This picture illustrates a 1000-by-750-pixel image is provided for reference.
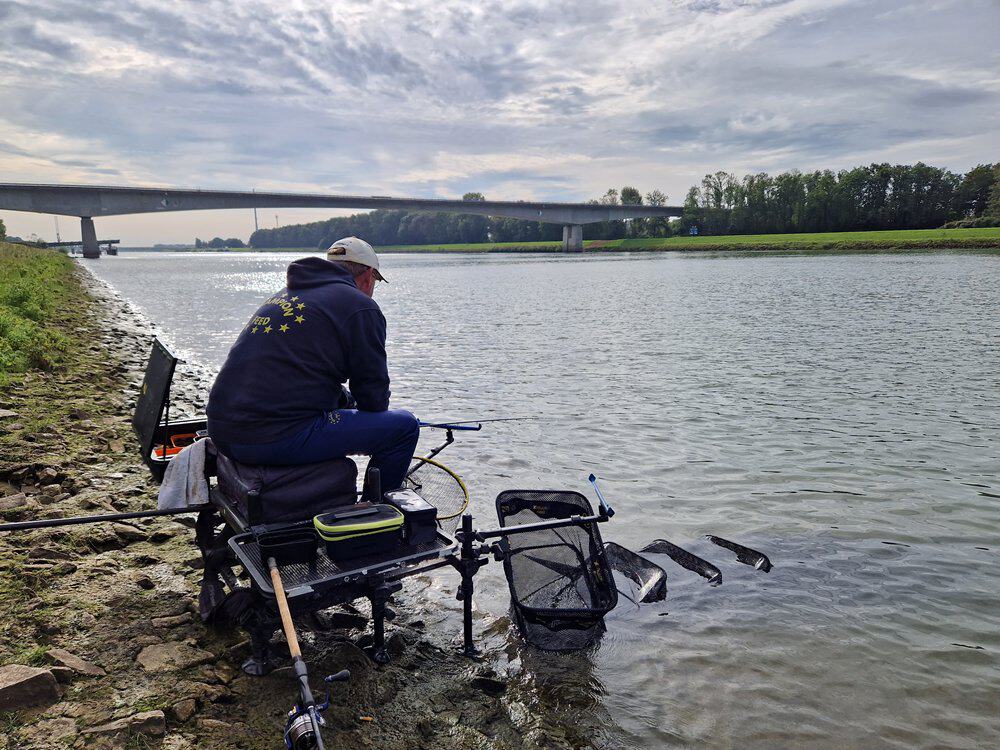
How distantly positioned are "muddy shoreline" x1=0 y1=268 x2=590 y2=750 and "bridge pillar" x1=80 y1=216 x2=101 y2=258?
92.0 meters

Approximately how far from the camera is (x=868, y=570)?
639cm

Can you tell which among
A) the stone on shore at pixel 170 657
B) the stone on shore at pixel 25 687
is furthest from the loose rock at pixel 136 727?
the stone on shore at pixel 170 657

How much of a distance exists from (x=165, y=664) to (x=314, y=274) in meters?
2.70

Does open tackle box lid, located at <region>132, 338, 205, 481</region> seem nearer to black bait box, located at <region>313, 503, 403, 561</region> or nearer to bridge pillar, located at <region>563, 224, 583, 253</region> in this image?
black bait box, located at <region>313, 503, 403, 561</region>

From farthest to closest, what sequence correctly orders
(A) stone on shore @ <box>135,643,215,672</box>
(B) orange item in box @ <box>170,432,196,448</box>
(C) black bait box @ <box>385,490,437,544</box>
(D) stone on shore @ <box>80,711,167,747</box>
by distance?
1. (B) orange item in box @ <box>170,432,196,448</box>
2. (C) black bait box @ <box>385,490,437,544</box>
3. (A) stone on shore @ <box>135,643,215,672</box>
4. (D) stone on shore @ <box>80,711,167,747</box>

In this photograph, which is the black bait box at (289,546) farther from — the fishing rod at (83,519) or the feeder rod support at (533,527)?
the feeder rod support at (533,527)

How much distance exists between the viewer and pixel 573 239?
12850cm

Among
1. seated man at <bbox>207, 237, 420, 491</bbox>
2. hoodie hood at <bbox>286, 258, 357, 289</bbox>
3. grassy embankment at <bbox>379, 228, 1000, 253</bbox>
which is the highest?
grassy embankment at <bbox>379, 228, 1000, 253</bbox>

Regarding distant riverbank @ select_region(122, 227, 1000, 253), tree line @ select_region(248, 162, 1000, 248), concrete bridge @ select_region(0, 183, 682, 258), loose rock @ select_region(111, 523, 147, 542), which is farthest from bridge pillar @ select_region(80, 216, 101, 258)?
loose rock @ select_region(111, 523, 147, 542)

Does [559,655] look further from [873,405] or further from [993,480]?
[873,405]

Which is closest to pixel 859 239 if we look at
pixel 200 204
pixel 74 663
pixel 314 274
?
pixel 200 204

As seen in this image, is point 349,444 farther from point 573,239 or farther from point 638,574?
point 573,239

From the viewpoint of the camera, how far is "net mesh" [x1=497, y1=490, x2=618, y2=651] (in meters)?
5.00

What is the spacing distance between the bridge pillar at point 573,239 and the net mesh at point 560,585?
126 m
